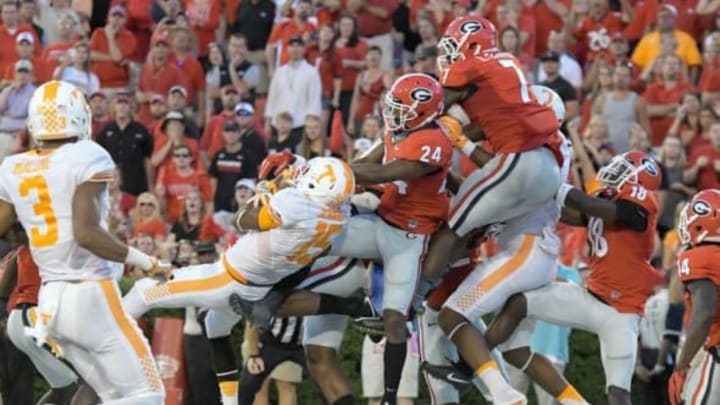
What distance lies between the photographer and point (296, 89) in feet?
67.5

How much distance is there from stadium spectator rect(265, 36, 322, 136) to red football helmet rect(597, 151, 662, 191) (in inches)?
262

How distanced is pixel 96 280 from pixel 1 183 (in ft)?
2.51

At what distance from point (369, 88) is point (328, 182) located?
7826 millimetres

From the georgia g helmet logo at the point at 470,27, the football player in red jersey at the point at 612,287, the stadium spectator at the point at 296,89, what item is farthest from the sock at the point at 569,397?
the stadium spectator at the point at 296,89

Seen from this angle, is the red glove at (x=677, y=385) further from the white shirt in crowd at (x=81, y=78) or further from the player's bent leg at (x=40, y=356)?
the white shirt in crowd at (x=81, y=78)

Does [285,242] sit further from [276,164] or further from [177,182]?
[177,182]

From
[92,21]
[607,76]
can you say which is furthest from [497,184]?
[92,21]

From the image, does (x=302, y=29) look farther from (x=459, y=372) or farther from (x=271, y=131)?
(x=459, y=372)

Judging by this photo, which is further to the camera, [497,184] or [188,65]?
[188,65]

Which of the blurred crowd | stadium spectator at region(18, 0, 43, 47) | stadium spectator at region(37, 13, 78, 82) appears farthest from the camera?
stadium spectator at region(18, 0, 43, 47)

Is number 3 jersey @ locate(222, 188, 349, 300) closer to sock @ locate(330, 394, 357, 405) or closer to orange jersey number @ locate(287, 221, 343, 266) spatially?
orange jersey number @ locate(287, 221, 343, 266)

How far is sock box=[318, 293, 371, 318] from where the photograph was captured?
524 inches

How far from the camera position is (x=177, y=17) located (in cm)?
2161

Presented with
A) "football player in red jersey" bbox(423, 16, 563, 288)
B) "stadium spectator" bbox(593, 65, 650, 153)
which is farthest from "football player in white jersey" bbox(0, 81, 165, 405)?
"stadium spectator" bbox(593, 65, 650, 153)
